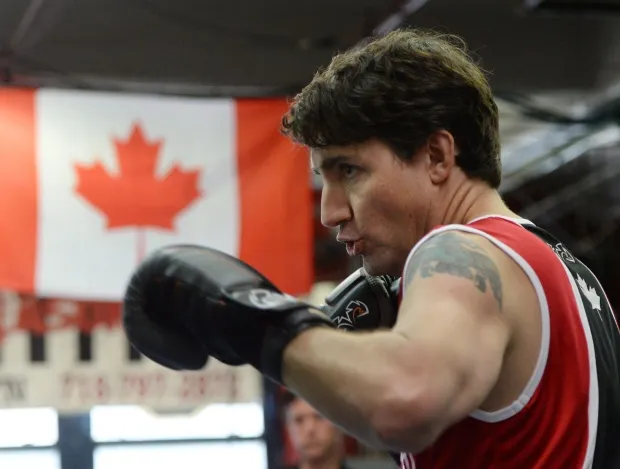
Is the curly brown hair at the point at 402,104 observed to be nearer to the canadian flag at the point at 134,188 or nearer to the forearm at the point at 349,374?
the forearm at the point at 349,374

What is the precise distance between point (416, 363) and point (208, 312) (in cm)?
22

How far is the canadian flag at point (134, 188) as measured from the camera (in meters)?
3.00

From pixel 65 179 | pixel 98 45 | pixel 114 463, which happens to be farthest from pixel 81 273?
pixel 114 463

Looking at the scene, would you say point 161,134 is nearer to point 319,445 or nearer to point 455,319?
point 319,445

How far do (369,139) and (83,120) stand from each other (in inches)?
89.2

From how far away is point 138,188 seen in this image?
311cm

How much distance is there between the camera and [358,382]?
74 cm

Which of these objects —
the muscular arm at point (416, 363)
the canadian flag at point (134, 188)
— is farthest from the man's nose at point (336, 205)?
the canadian flag at point (134, 188)

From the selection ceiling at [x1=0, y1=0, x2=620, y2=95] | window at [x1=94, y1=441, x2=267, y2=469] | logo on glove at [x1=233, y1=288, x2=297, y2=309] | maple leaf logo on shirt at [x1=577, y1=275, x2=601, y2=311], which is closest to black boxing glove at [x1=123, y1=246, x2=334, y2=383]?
logo on glove at [x1=233, y1=288, x2=297, y2=309]

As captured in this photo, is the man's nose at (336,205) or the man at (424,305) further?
the man's nose at (336,205)

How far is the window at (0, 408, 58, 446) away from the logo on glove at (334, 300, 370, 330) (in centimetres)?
370

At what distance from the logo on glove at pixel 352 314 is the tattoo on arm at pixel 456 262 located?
0.29 m

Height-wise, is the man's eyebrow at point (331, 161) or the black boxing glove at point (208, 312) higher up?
the man's eyebrow at point (331, 161)

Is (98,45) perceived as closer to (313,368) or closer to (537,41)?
(537,41)
